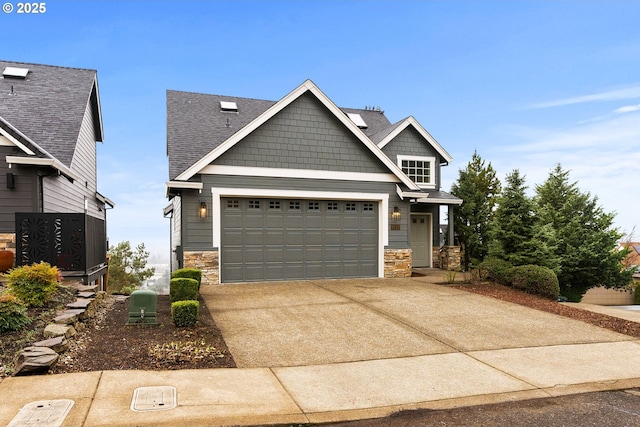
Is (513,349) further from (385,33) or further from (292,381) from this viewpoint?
(385,33)

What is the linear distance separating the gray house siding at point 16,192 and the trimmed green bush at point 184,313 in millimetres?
7044

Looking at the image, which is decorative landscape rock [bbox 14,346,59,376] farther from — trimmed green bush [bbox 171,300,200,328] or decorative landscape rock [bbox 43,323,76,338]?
trimmed green bush [bbox 171,300,200,328]

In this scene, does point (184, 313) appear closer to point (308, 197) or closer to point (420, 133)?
point (308, 197)

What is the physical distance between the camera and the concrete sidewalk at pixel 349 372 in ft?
13.5

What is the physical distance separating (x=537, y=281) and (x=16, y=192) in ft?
49.3

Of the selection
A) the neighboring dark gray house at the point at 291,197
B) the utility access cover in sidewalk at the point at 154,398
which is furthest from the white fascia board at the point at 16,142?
the utility access cover in sidewalk at the point at 154,398

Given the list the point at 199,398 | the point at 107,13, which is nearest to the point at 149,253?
the point at 107,13

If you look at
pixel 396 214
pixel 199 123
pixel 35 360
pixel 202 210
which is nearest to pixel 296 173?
pixel 202 210

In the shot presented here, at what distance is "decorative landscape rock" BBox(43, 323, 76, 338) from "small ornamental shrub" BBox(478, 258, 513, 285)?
11.7 m

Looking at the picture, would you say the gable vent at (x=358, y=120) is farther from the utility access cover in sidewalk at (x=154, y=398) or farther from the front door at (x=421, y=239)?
the utility access cover in sidewalk at (x=154, y=398)

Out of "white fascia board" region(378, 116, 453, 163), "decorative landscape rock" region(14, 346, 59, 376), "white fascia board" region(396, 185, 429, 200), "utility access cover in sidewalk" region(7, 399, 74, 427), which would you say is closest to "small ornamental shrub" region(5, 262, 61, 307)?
"decorative landscape rock" region(14, 346, 59, 376)

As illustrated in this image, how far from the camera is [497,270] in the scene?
13.2 m

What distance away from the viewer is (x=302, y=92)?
1357 centimetres

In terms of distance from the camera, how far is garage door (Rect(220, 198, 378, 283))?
1305 cm
